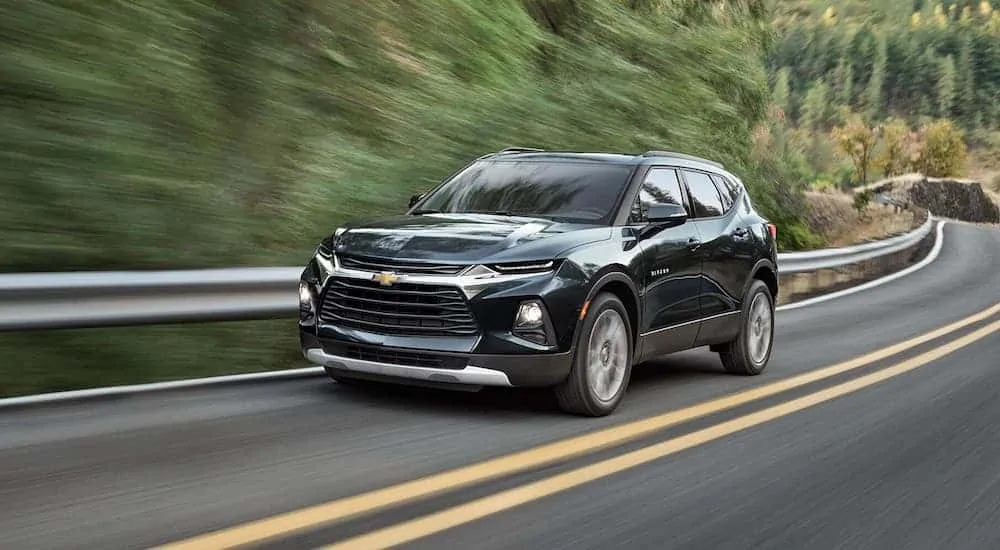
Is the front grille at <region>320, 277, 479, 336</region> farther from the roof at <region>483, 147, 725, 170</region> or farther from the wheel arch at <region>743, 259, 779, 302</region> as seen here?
the wheel arch at <region>743, 259, 779, 302</region>

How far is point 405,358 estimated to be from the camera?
261 inches

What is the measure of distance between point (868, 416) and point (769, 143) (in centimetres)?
1514

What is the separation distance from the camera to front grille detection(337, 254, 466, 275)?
658 cm

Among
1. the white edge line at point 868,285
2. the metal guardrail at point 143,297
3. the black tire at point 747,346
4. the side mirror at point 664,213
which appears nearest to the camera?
the metal guardrail at point 143,297

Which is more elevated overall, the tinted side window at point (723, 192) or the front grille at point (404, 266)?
the tinted side window at point (723, 192)

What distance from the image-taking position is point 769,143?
22406 millimetres

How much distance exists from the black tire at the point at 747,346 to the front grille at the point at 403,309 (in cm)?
336

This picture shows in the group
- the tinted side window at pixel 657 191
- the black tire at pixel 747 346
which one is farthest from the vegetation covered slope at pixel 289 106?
the black tire at pixel 747 346

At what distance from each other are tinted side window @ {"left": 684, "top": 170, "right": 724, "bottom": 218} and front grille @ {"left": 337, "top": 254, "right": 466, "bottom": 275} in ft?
9.00

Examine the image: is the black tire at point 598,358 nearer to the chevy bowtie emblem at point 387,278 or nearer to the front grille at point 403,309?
the front grille at point 403,309

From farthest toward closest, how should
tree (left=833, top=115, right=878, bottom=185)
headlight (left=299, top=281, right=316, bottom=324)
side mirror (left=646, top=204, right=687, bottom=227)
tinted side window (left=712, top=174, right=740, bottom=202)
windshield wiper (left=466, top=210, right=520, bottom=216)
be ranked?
tree (left=833, top=115, right=878, bottom=185) < tinted side window (left=712, top=174, right=740, bottom=202) < windshield wiper (left=466, top=210, right=520, bottom=216) < side mirror (left=646, top=204, right=687, bottom=227) < headlight (left=299, top=281, right=316, bottom=324)

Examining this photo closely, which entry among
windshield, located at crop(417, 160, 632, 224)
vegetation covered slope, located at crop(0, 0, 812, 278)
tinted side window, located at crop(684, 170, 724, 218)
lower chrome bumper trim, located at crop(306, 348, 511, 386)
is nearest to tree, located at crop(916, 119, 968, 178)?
vegetation covered slope, located at crop(0, 0, 812, 278)

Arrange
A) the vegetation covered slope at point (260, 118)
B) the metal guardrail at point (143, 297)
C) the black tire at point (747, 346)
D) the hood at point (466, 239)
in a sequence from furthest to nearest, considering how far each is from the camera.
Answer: the black tire at point (747, 346) → the vegetation covered slope at point (260, 118) → the hood at point (466, 239) → the metal guardrail at point (143, 297)

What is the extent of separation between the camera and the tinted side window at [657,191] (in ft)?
25.9
